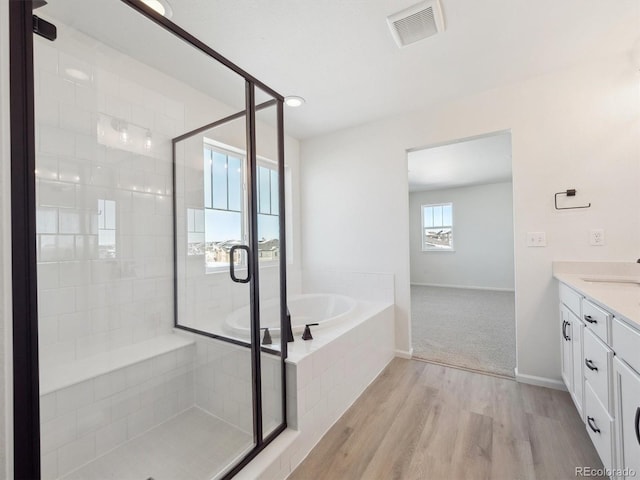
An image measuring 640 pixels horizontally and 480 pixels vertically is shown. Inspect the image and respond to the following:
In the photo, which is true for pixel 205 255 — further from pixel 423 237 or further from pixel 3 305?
pixel 423 237

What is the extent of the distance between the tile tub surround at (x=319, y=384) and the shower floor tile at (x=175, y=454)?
7.0 inches

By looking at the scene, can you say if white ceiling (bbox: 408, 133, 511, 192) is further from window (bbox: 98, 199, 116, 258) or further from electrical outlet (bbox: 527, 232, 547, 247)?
window (bbox: 98, 199, 116, 258)

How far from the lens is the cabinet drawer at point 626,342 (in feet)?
3.00

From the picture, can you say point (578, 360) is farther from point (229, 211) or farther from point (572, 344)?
point (229, 211)

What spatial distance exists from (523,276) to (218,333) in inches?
90.2

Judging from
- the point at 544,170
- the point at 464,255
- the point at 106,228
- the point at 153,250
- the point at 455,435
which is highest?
the point at 544,170

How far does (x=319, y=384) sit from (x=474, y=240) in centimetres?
577

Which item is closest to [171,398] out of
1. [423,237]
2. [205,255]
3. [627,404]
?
[205,255]

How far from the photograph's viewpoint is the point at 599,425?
123cm

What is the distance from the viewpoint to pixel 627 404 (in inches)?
38.7

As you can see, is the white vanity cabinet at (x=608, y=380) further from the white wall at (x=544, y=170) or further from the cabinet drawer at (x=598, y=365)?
the white wall at (x=544, y=170)

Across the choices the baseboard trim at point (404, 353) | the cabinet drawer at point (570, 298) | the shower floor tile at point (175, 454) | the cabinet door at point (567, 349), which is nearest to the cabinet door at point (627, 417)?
the cabinet drawer at point (570, 298)

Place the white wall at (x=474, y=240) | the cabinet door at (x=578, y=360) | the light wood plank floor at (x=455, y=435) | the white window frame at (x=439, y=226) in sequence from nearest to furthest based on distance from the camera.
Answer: the light wood plank floor at (x=455, y=435) < the cabinet door at (x=578, y=360) < the white wall at (x=474, y=240) < the white window frame at (x=439, y=226)

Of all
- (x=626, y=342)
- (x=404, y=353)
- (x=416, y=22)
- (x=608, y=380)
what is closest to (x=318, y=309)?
(x=404, y=353)
